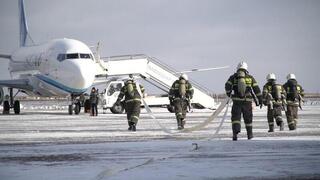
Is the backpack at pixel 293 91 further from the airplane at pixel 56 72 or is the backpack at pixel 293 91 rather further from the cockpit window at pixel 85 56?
the cockpit window at pixel 85 56

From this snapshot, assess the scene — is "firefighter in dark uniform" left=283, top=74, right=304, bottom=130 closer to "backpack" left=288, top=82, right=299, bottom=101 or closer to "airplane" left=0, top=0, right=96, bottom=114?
"backpack" left=288, top=82, right=299, bottom=101

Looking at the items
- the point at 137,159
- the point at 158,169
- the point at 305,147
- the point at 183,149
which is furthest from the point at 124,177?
the point at 305,147

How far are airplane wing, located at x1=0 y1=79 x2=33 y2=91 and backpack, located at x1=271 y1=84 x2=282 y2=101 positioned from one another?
73.8 ft

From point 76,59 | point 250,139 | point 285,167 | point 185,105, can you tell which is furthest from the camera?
point 76,59

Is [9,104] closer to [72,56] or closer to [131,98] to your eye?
[72,56]

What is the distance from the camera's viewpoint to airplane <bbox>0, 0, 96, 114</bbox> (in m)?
34.9

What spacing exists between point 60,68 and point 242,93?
864 inches

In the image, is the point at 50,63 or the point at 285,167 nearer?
the point at 285,167

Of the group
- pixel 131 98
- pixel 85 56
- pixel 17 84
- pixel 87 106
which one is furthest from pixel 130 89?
pixel 87 106

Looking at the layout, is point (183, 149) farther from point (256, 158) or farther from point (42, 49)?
point (42, 49)

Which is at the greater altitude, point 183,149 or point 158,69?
point 158,69

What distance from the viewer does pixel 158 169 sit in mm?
9055

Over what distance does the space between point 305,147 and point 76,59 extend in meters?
24.5

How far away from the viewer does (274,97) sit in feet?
62.4
